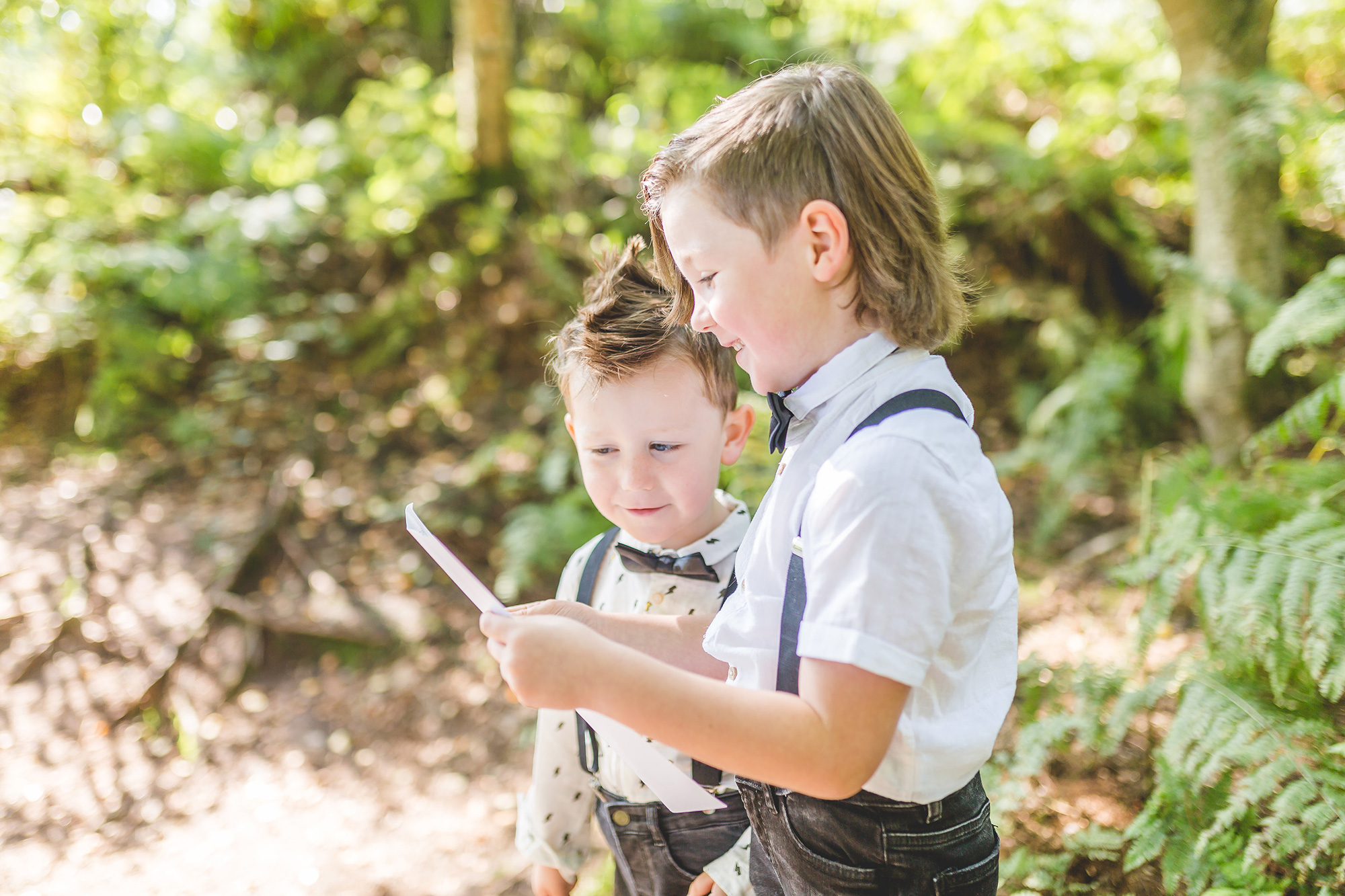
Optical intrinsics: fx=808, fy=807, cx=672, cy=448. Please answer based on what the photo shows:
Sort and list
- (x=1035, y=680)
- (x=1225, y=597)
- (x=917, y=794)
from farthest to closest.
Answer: (x=1035, y=680) → (x=1225, y=597) → (x=917, y=794)

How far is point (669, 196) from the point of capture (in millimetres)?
1251

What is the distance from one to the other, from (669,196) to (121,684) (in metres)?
4.41

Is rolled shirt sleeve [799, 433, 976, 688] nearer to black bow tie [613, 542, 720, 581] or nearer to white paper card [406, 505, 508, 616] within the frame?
white paper card [406, 505, 508, 616]

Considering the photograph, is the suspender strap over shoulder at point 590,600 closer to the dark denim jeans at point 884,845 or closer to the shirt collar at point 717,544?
the shirt collar at point 717,544

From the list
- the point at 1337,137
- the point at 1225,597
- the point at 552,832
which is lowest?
the point at 552,832

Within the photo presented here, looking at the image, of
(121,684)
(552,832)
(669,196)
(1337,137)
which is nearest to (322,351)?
(121,684)

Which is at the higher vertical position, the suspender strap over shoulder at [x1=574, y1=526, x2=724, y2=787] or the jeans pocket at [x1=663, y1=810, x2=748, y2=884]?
the suspender strap over shoulder at [x1=574, y1=526, x2=724, y2=787]

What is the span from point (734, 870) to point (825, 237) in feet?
4.04

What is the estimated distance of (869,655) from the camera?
3.11 feet

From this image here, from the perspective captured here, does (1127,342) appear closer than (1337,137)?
No

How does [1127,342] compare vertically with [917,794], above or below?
above

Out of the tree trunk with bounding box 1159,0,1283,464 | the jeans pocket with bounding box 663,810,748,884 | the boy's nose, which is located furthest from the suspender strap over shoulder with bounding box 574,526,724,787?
the tree trunk with bounding box 1159,0,1283,464

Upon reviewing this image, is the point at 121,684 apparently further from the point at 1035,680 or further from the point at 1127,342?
the point at 1127,342

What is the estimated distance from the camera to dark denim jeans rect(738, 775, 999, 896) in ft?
3.97
